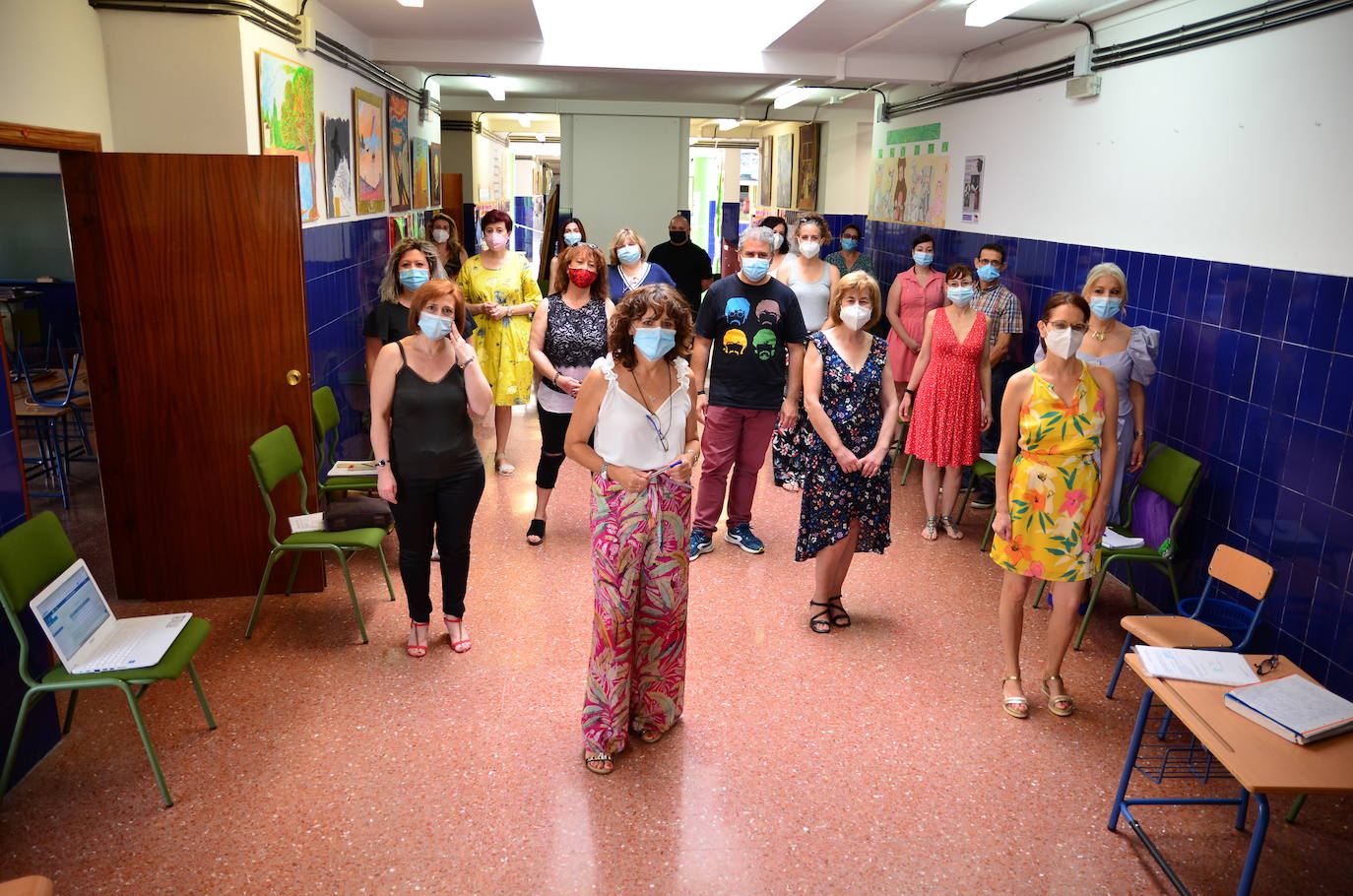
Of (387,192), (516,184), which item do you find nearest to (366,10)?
(387,192)

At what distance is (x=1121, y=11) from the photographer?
537 cm

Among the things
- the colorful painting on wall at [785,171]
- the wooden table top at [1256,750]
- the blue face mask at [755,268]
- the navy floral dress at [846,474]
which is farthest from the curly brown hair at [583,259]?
the colorful painting on wall at [785,171]

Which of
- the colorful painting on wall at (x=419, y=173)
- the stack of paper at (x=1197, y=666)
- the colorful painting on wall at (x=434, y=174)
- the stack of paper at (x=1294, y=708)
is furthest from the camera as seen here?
the colorful painting on wall at (x=434, y=174)

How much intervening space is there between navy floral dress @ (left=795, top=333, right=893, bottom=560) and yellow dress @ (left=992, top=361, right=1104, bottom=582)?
0.72 m

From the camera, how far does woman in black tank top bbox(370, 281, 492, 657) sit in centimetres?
Result: 384

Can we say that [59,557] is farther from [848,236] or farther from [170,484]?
[848,236]

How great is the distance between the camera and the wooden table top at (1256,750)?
2.42 meters

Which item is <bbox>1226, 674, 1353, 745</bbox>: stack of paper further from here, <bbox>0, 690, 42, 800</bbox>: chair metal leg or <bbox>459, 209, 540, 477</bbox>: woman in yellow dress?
<bbox>459, 209, 540, 477</bbox>: woman in yellow dress

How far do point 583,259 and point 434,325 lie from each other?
1591mm

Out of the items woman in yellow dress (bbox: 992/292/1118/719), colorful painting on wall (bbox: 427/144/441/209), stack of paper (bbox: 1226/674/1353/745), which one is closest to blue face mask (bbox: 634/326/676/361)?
woman in yellow dress (bbox: 992/292/1118/719)

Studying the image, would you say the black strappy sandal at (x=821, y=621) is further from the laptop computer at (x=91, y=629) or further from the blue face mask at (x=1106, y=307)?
the laptop computer at (x=91, y=629)

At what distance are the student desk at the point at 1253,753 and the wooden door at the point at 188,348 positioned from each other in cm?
385

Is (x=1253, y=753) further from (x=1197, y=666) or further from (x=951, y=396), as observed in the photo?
(x=951, y=396)

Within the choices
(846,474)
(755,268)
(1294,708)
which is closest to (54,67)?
(755,268)
